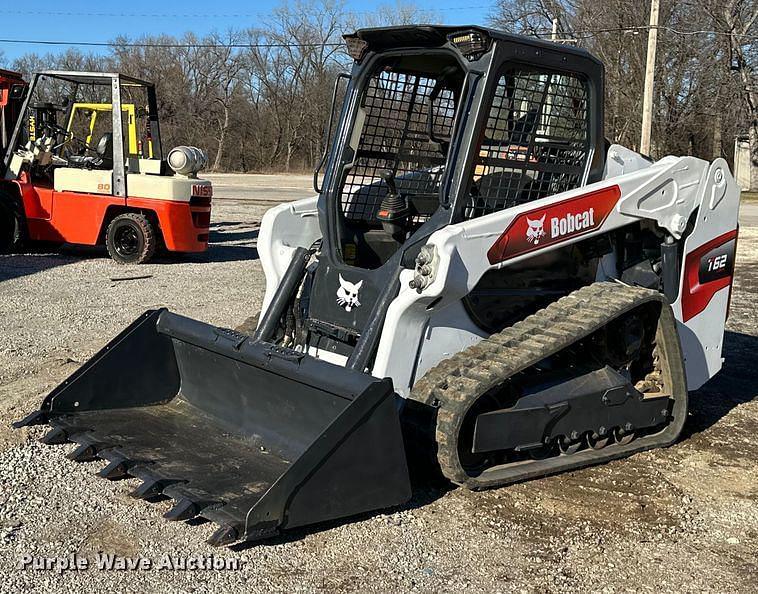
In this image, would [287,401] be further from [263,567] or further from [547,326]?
[547,326]

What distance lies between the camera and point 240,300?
1008 centimetres

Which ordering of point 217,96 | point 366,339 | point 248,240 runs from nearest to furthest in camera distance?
point 366,339 → point 248,240 → point 217,96

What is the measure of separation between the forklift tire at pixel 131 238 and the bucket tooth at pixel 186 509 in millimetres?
8847

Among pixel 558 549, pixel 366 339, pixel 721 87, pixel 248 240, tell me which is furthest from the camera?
pixel 721 87

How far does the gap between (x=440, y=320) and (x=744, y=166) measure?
35936 mm

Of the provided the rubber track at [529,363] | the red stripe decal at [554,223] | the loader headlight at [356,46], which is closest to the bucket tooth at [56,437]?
the rubber track at [529,363]

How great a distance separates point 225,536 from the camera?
3.55m

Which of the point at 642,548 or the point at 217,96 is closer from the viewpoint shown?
the point at 642,548

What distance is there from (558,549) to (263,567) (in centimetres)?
128

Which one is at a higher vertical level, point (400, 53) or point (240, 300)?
point (400, 53)

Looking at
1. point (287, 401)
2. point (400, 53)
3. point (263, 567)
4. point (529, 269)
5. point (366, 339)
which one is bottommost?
point (263, 567)

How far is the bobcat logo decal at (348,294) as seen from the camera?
4758mm

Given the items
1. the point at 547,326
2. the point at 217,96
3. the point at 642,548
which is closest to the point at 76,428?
the point at 547,326

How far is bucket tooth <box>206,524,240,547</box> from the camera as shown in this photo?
355 cm
